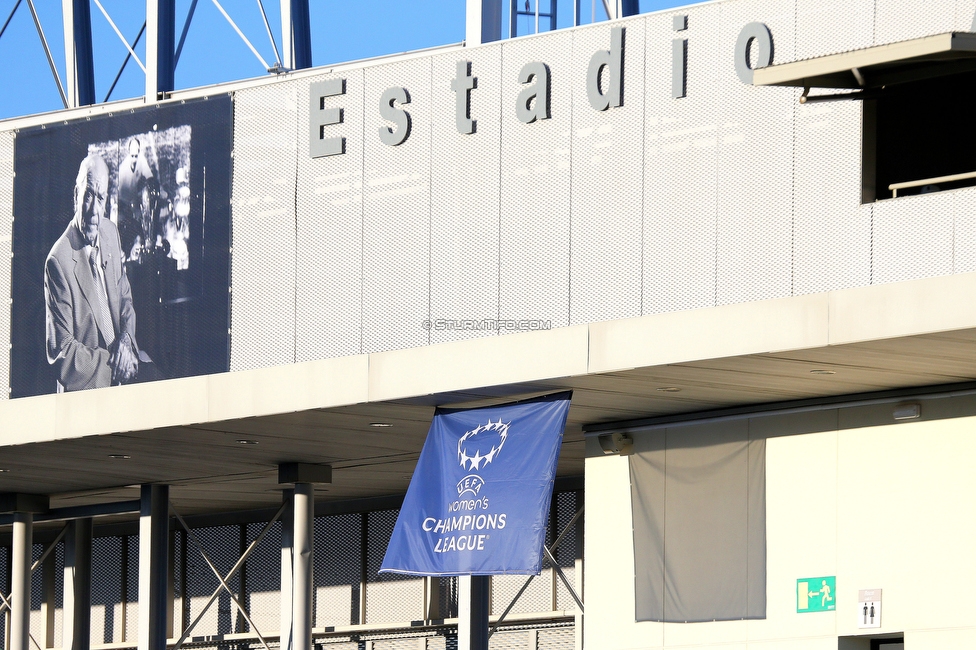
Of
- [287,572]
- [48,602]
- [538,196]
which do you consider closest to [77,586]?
[48,602]

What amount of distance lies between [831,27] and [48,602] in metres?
18.9

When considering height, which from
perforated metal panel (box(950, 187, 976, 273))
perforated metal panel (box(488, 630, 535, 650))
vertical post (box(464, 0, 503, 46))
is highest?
vertical post (box(464, 0, 503, 46))

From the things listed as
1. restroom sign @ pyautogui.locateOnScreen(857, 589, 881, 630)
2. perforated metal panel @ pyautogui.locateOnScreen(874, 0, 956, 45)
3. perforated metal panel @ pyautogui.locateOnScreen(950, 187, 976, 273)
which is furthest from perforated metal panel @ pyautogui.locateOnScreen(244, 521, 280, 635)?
perforated metal panel @ pyautogui.locateOnScreen(950, 187, 976, 273)

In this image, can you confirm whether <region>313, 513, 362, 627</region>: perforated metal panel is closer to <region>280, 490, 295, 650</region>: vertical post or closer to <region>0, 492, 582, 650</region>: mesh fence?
<region>0, 492, 582, 650</region>: mesh fence

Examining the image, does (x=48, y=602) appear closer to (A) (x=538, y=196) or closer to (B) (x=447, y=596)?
(B) (x=447, y=596)

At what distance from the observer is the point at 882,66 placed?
16.4m

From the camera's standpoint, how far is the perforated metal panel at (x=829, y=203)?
55.7 feet

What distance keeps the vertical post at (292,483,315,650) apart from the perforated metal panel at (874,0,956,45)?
9.78 meters

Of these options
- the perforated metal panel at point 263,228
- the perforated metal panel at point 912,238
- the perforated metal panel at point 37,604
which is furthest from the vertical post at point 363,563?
the perforated metal panel at point 912,238

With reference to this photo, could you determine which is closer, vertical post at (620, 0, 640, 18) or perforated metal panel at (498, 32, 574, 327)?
perforated metal panel at (498, 32, 574, 327)

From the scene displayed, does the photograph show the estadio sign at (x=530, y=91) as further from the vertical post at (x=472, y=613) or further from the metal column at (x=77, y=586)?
the metal column at (x=77, y=586)

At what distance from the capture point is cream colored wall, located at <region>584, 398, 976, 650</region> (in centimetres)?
1683

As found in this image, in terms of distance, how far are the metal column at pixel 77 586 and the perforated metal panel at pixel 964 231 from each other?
15.2m

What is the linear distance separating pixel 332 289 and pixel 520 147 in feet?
9.77
